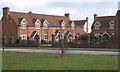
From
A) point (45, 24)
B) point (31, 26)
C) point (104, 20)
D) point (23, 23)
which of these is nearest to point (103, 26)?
point (104, 20)

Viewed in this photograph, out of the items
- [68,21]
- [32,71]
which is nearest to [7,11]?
[68,21]

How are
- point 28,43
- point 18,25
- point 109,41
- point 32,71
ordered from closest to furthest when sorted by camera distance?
point 32,71
point 109,41
point 28,43
point 18,25

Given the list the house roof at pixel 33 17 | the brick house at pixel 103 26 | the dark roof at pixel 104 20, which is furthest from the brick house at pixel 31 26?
the dark roof at pixel 104 20

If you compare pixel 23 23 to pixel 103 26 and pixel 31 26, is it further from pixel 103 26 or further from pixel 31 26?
pixel 103 26

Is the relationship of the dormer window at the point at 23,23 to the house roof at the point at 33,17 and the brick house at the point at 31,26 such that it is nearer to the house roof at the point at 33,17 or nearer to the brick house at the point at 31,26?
the brick house at the point at 31,26

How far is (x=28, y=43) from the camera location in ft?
172

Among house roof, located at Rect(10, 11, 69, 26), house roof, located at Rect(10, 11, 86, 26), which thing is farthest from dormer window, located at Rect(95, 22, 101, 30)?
house roof, located at Rect(10, 11, 69, 26)

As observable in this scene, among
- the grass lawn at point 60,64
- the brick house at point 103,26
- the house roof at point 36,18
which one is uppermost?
the house roof at point 36,18

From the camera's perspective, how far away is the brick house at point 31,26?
201 ft

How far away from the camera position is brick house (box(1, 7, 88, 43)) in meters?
61.2

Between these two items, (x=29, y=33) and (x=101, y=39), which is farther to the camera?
(x=29, y=33)

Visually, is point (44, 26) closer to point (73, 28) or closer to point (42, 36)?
point (42, 36)

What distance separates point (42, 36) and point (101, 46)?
85.2 feet

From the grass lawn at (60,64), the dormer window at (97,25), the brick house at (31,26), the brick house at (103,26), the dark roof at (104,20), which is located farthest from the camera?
the dormer window at (97,25)
